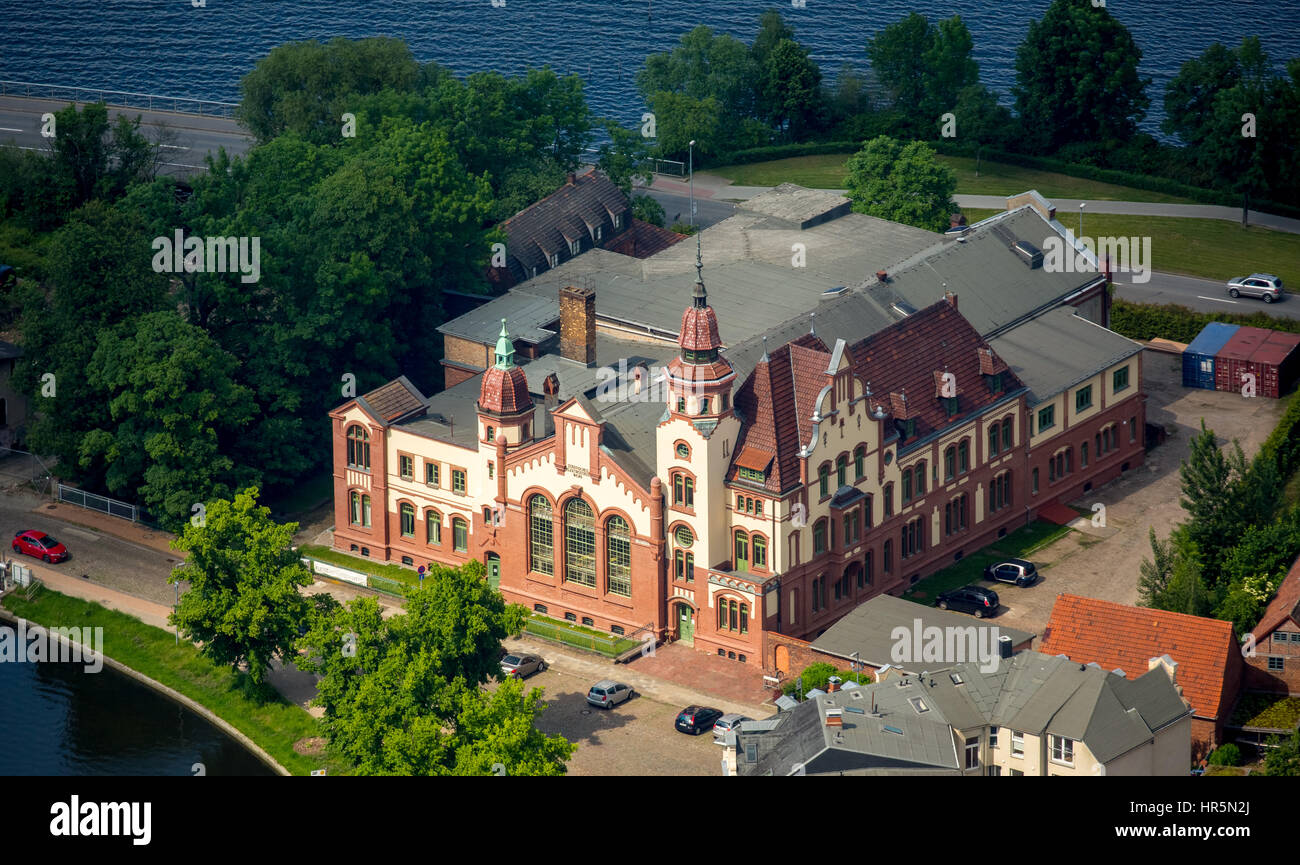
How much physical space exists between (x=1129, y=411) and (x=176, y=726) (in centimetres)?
6784

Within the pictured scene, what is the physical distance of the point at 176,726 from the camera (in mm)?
136500

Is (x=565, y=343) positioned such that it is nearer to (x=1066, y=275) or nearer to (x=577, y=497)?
(x=577, y=497)

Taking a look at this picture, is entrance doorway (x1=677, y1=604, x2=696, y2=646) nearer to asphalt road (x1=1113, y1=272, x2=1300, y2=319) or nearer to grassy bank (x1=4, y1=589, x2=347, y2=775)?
grassy bank (x1=4, y1=589, x2=347, y2=775)

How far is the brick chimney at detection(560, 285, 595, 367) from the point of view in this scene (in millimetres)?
150875

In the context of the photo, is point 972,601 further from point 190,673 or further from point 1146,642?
point 190,673

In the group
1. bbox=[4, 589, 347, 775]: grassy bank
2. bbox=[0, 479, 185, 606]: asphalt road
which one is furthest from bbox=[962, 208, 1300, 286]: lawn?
bbox=[4, 589, 347, 775]: grassy bank

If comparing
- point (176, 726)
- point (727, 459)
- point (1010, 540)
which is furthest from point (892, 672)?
point (176, 726)

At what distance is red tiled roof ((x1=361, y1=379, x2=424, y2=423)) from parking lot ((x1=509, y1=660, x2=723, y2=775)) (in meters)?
22.3

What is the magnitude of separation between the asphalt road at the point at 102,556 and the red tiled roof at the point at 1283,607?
217ft

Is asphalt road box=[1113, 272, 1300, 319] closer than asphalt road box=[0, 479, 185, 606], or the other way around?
asphalt road box=[0, 479, 185, 606]

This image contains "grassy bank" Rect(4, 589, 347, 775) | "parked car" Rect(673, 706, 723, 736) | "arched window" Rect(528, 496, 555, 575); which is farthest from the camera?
"arched window" Rect(528, 496, 555, 575)

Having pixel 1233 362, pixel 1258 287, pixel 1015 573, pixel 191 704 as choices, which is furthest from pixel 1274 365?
pixel 191 704

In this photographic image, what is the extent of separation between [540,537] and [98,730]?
93.3 ft

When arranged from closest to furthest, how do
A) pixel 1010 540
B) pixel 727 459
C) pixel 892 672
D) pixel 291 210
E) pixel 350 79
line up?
pixel 892 672 < pixel 727 459 < pixel 1010 540 < pixel 291 210 < pixel 350 79
